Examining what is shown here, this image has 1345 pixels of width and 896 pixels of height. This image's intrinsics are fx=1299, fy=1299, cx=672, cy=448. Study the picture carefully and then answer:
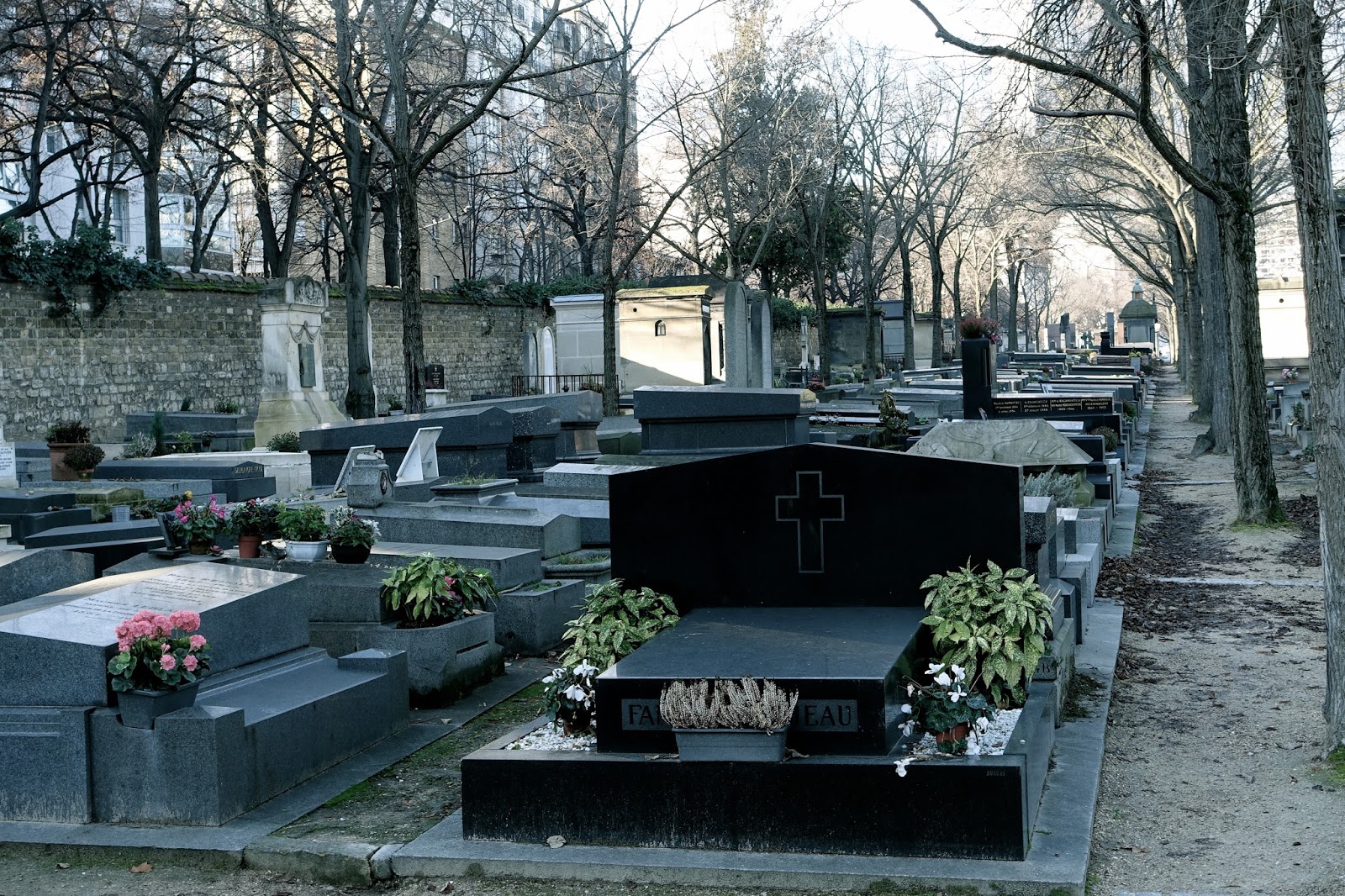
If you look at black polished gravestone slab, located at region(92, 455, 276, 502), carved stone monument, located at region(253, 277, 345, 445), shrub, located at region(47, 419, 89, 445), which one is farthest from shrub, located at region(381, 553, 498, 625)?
carved stone monument, located at region(253, 277, 345, 445)

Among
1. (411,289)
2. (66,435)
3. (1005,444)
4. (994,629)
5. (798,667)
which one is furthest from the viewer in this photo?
(411,289)

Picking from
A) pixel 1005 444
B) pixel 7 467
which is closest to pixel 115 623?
pixel 1005 444

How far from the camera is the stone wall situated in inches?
971

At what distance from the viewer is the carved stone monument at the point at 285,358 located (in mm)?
22953

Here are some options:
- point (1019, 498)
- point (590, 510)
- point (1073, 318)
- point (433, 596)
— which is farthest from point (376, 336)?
point (1073, 318)

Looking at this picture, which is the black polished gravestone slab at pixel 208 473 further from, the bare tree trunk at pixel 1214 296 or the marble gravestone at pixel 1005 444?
the bare tree trunk at pixel 1214 296

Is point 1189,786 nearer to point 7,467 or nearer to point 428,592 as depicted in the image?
point 428,592

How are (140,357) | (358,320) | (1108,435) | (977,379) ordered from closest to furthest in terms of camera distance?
1. (1108,435)
2. (977,379)
3. (140,357)
4. (358,320)

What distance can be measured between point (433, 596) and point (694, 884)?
11.5ft

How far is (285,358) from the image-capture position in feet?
75.8

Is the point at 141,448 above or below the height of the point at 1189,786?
above

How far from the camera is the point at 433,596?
7.95 m

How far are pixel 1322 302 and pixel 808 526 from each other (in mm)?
2742

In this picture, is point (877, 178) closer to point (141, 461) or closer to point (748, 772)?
point (141, 461)
